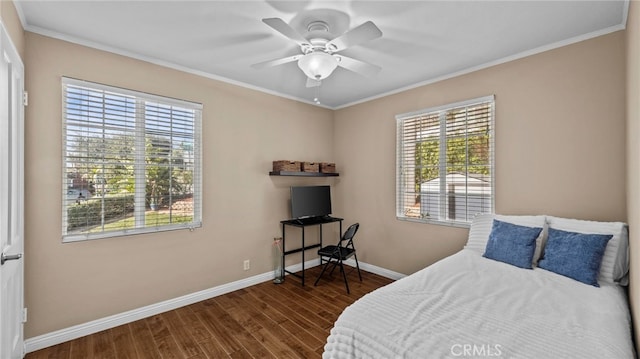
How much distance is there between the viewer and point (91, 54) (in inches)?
101

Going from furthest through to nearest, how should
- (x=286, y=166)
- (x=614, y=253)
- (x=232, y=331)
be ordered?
1. (x=286, y=166)
2. (x=232, y=331)
3. (x=614, y=253)

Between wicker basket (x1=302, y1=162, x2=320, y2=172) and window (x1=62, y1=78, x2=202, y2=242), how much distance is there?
55.7 inches

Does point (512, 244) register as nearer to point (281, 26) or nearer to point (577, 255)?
point (577, 255)

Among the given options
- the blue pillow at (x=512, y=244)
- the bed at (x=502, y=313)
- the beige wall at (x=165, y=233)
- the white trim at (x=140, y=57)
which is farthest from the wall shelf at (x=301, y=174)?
the blue pillow at (x=512, y=244)

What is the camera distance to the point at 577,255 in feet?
6.82

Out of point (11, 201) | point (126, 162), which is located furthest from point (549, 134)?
point (11, 201)

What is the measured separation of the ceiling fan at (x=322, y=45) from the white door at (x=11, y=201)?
1.58 metres

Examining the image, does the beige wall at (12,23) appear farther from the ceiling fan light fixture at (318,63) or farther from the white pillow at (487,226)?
the white pillow at (487,226)

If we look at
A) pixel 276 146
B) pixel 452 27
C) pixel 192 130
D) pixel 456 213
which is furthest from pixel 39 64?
pixel 456 213

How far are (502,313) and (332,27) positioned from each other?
7.31 feet

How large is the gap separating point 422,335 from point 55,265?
2.92m

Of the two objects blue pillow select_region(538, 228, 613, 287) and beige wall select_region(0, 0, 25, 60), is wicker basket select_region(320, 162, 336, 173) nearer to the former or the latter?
blue pillow select_region(538, 228, 613, 287)

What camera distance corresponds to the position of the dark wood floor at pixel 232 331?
90.1 inches

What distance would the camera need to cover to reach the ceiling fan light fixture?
6.93 ft
